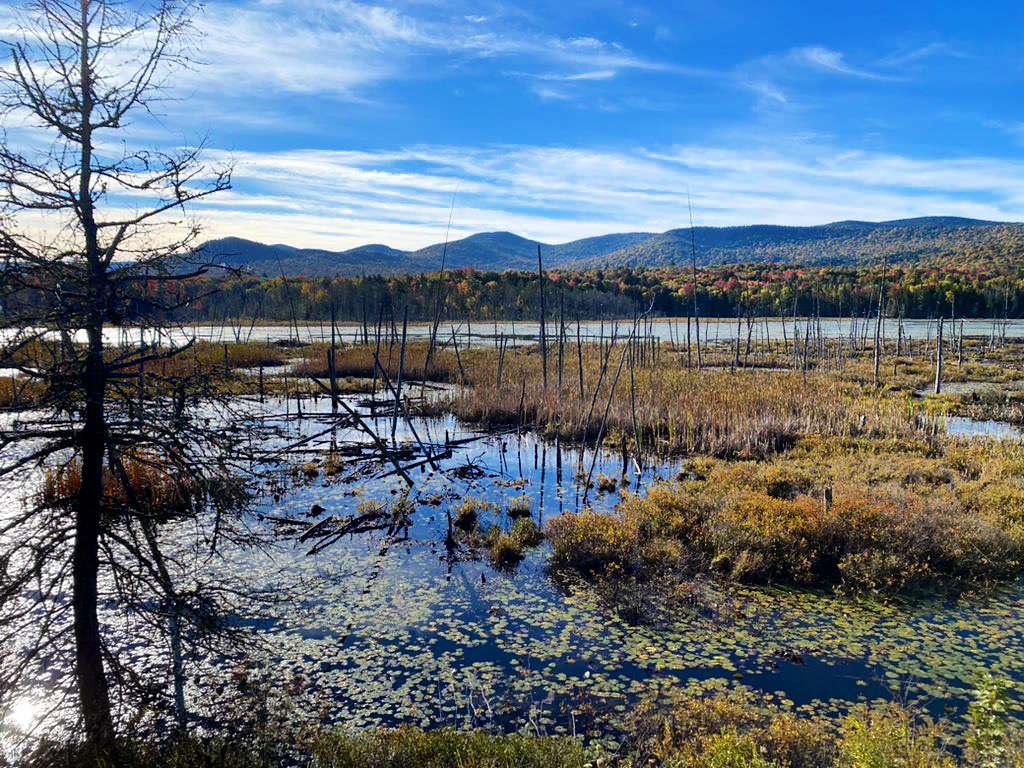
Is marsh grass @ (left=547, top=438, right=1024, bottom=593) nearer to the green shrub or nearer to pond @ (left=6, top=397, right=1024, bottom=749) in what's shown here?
pond @ (left=6, top=397, right=1024, bottom=749)

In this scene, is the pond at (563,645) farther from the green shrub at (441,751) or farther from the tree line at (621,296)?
the tree line at (621,296)

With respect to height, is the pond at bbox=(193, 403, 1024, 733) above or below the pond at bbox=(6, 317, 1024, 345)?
below

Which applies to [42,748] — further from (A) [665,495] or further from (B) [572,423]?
(B) [572,423]

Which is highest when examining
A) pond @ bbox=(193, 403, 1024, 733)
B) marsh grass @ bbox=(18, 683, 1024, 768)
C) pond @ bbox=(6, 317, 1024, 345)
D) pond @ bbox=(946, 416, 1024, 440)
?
pond @ bbox=(6, 317, 1024, 345)

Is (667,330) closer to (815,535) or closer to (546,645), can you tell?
(815,535)

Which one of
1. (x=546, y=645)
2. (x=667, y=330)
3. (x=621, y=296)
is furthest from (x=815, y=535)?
(x=667, y=330)

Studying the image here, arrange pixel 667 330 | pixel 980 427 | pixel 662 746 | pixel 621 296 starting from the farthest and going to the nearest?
1. pixel 667 330
2. pixel 621 296
3. pixel 980 427
4. pixel 662 746

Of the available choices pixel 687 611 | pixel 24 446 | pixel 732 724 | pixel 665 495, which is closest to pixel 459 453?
pixel 665 495

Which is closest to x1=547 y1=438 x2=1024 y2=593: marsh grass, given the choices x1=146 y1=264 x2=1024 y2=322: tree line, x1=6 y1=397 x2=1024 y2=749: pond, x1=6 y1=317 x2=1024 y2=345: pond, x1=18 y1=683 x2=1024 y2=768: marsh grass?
x1=6 y1=397 x2=1024 y2=749: pond

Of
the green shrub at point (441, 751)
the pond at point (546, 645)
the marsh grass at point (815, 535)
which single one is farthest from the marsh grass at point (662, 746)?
the marsh grass at point (815, 535)

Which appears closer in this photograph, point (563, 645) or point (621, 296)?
point (563, 645)

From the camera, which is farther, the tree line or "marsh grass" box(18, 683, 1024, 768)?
the tree line

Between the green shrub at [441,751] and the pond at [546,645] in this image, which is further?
the pond at [546,645]

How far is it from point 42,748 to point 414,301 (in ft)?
176
